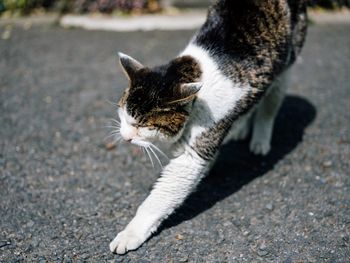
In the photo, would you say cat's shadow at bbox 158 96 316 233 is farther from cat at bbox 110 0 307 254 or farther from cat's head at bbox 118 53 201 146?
cat's head at bbox 118 53 201 146

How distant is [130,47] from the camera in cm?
662

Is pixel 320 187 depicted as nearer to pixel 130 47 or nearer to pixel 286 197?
pixel 286 197

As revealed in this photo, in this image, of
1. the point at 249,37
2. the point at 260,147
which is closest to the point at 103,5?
the point at 260,147

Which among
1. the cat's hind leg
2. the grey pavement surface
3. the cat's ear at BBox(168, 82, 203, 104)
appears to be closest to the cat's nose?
the cat's ear at BBox(168, 82, 203, 104)

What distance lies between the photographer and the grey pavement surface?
11.0 feet

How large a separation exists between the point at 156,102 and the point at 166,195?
70 cm

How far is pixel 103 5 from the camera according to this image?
24.7ft

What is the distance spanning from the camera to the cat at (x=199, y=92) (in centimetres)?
319

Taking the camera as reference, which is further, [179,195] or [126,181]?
[126,181]

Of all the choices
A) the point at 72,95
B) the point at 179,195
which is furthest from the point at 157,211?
the point at 72,95

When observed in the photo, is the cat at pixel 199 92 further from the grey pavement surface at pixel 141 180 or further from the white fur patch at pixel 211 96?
the grey pavement surface at pixel 141 180

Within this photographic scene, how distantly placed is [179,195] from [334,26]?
16.4ft

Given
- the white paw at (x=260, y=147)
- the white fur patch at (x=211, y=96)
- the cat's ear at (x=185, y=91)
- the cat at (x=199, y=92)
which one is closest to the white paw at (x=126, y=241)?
the cat at (x=199, y=92)

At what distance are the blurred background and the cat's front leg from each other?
15.2ft
